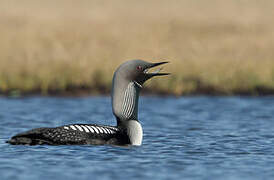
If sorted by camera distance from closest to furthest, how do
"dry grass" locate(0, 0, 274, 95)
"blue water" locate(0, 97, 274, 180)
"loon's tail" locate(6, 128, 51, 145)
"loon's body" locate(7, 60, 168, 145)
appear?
"blue water" locate(0, 97, 274, 180) → "loon's tail" locate(6, 128, 51, 145) → "loon's body" locate(7, 60, 168, 145) → "dry grass" locate(0, 0, 274, 95)

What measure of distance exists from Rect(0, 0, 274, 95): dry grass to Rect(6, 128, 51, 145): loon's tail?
23.7ft

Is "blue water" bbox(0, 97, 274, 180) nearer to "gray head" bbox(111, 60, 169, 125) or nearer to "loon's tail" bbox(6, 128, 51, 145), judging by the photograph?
"loon's tail" bbox(6, 128, 51, 145)

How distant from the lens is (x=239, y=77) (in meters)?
17.3

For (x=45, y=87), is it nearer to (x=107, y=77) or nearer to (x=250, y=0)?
(x=107, y=77)

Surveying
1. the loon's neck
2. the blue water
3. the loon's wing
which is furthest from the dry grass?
the loon's wing

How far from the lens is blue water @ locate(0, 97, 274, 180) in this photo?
8.02 metres

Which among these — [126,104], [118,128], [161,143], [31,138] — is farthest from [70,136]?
[161,143]

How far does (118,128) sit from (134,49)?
31.9 feet

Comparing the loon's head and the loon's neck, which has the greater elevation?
the loon's head

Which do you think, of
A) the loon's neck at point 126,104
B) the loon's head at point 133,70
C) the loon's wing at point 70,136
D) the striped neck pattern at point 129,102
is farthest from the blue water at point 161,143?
the loon's head at point 133,70

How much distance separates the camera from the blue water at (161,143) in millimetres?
8016

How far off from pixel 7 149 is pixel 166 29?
13.4 meters

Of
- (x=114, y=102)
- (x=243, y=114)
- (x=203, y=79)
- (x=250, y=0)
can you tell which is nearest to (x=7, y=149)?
(x=114, y=102)

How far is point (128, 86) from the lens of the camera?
32.0 ft
